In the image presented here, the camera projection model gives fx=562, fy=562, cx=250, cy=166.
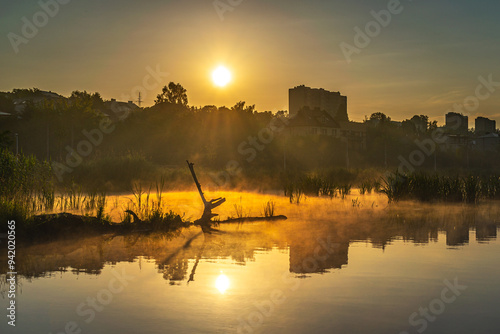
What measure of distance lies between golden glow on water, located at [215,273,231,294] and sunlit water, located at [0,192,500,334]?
0.11 feet

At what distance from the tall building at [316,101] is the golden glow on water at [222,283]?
94.8 m

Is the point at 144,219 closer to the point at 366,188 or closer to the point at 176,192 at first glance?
the point at 176,192

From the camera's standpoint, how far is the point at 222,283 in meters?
9.34

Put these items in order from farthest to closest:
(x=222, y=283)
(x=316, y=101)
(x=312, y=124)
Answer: (x=316, y=101)
(x=312, y=124)
(x=222, y=283)

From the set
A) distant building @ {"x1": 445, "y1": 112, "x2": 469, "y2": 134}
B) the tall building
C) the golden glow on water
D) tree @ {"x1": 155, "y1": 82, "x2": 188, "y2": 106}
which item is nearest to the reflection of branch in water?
the golden glow on water

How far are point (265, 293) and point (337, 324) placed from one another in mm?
1836

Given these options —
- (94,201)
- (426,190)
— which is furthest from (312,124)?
(94,201)

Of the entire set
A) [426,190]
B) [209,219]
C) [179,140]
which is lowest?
[209,219]

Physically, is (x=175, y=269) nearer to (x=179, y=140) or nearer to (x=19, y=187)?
(x=19, y=187)

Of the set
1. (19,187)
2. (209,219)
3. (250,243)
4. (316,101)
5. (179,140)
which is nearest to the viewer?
(250,243)

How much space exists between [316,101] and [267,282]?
101907 millimetres

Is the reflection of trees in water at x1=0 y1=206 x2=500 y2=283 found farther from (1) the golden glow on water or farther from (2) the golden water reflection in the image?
(1) the golden glow on water

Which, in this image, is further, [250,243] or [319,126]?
[319,126]

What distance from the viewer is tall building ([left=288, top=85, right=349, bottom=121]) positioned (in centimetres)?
10769
